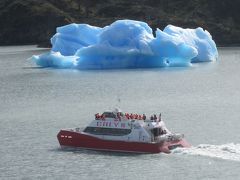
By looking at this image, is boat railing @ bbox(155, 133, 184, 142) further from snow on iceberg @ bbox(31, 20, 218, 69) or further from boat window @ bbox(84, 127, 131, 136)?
snow on iceberg @ bbox(31, 20, 218, 69)

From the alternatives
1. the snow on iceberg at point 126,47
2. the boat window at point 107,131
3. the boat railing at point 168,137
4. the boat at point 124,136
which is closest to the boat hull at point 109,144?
the boat at point 124,136

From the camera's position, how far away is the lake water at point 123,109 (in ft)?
106

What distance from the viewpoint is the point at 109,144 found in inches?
1415

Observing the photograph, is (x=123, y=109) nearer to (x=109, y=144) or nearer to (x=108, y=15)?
(x=109, y=144)

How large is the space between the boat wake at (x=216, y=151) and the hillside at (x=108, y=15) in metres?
81.3

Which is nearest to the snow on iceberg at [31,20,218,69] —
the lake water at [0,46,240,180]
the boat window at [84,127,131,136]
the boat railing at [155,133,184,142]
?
the lake water at [0,46,240,180]

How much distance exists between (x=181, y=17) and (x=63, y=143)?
288 ft

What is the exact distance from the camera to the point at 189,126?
41.8m

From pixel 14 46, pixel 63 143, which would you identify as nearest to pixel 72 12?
pixel 14 46

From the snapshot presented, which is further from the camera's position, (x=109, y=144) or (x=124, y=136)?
(x=109, y=144)

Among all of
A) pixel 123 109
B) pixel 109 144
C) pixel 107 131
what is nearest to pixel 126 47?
pixel 123 109

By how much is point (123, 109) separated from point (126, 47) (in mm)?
22992

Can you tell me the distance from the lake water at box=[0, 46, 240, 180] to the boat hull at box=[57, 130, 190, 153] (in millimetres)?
409

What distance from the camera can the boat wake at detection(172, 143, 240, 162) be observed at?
33750mm
